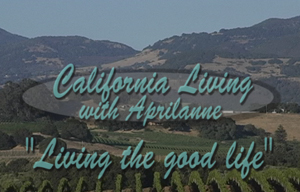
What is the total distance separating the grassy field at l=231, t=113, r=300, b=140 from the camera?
65.6 m

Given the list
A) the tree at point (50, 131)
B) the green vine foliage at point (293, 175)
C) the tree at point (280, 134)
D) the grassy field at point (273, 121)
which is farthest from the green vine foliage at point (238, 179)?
the grassy field at point (273, 121)

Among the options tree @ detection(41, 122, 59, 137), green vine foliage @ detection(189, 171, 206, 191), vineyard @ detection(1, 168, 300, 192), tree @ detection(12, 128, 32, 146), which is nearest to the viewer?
vineyard @ detection(1, 168, 300, 192)

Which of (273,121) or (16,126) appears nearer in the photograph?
(16,126)

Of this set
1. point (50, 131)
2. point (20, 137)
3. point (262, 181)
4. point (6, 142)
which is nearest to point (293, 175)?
point (262, 181)

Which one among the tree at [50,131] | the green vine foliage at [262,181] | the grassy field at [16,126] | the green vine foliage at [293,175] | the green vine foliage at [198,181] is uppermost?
the green vine foliage at [262,181]

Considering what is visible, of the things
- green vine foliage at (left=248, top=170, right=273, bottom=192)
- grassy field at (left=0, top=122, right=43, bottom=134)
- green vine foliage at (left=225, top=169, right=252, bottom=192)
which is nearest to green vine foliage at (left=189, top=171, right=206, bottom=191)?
green vine foliage at (left=225, top=169, right=252, bottom=192)

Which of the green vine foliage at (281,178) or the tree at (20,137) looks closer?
the green vine foliage at (281,178)

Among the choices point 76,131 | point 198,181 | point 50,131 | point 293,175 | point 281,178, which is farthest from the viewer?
point 76,131

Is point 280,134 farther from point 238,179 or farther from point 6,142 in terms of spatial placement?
point 238,179

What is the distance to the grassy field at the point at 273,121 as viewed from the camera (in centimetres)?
6557

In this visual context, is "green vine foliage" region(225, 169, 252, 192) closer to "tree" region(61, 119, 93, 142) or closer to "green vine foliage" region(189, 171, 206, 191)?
"green vine foliage" region(189, 171, 206, 191)

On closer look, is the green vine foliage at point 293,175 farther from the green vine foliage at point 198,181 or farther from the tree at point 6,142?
the tree at point 6,142

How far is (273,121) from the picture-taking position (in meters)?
68.8

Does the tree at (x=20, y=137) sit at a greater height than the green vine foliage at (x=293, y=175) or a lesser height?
lesser
